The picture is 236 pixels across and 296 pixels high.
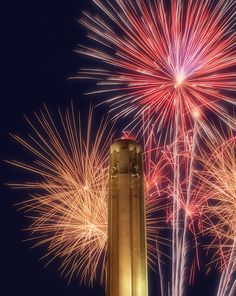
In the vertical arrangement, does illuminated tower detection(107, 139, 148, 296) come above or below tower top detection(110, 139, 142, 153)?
below

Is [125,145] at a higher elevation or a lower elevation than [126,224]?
higher

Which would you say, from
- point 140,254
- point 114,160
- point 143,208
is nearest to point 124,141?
point 114,160

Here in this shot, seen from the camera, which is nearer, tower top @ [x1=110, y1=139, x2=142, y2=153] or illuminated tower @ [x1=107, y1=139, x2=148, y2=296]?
illuminated tower @ [x1=107, y1=139, x2=148, y2=296]

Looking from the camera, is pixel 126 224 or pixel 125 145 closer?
pixel 126 224

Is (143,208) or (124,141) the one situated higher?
(124,141)

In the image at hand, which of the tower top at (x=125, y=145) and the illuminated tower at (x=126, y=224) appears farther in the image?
the tower top at (x=125, y=145)

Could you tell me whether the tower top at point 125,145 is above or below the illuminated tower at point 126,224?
above

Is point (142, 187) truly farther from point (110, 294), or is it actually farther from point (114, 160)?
point (110, 294)

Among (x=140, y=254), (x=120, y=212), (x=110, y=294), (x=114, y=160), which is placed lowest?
(x=110, y=294)
